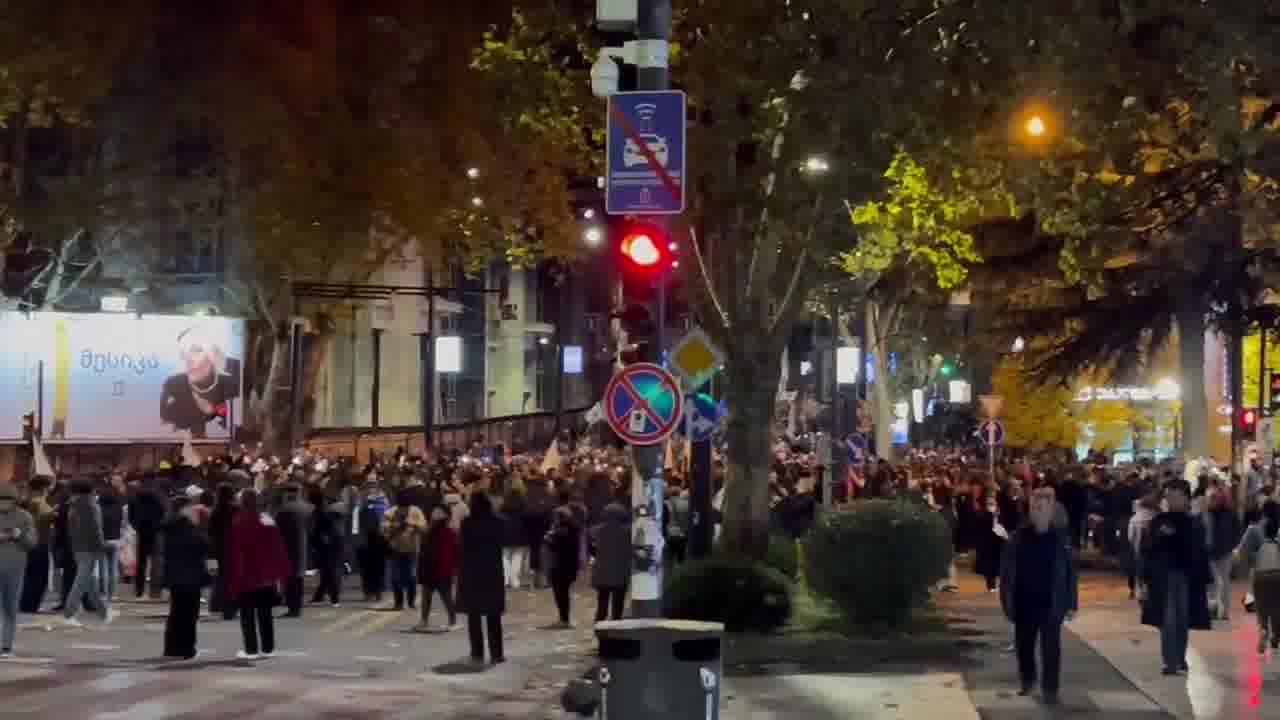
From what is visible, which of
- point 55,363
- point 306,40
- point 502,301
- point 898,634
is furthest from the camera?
point 502,301

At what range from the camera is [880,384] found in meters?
51.8

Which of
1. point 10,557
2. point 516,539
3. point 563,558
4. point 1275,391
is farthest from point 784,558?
point 1275,391

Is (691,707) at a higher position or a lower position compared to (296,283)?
lower

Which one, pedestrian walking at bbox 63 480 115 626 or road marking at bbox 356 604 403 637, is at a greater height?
pedestrian walking at bbox 63 480 115 626

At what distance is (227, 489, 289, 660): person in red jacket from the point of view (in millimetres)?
19188

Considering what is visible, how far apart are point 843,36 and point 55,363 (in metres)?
23.8

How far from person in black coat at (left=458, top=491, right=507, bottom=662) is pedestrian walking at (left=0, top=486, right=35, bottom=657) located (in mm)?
4500

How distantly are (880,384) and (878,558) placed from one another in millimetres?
Answer: 30896

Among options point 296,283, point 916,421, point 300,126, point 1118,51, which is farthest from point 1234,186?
point 916,421

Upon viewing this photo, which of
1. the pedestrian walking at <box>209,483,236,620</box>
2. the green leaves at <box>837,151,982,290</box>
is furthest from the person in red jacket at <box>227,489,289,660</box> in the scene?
the green leaves at <box>837,151,982,290</box>

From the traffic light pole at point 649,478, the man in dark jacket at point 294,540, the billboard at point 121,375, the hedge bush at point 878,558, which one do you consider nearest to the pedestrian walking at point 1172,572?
the hedge bush at point 878,558

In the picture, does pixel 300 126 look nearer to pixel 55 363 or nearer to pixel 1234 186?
pixel 1234 186

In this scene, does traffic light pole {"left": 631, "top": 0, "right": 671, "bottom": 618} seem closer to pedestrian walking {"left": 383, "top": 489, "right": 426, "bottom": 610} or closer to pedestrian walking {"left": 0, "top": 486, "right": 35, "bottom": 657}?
pedestrian walking {"left": 0, "top": 486, "right": 35, "bottom": 657}

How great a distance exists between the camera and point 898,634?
21.5m
